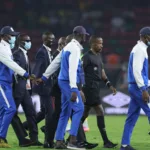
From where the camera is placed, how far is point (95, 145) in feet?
42.5

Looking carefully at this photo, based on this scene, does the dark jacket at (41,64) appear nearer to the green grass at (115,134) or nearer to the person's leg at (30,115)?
the person's leg at (30,115)

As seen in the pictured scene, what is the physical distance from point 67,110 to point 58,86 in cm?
57

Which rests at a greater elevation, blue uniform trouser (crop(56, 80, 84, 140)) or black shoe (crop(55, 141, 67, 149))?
blue uniform trouser (crop(56, 80, 84, 140))

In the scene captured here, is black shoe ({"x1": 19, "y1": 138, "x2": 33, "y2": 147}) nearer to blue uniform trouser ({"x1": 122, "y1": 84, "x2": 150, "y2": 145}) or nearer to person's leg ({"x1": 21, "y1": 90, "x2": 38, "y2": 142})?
person's leg ({"x1": 21, "y1": 90, "x2": 38, "y2": 142})

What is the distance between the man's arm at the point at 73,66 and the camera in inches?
472

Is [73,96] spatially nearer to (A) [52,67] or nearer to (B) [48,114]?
(A) [52,67]

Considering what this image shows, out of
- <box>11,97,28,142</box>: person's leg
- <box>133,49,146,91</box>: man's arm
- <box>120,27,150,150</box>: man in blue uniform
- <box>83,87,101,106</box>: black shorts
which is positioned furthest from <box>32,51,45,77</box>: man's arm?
<box>133,49,146,91</box>: man's arm

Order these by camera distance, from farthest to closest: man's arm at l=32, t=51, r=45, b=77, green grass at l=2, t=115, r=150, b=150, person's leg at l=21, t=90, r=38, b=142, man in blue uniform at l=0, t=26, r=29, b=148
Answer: man's arm at l=32, t=51, r=45, b=77 → green grass at l=2, t=115, r=150, b=150 → person's leg at l=21, t=90, r=38, b=142 → man in blue uniform at l=0, t=26, r=29, b=148

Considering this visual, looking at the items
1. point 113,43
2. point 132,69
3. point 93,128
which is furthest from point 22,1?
point 132,69

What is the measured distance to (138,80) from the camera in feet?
38.9

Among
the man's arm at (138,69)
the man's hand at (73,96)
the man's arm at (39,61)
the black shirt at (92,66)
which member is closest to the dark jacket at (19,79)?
the man's arm at (39,61)

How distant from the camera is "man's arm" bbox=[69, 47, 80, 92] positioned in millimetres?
11992

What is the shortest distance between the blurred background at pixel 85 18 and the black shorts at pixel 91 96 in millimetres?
17697

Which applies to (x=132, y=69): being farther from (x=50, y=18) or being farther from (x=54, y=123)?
(x=50, y=18)
